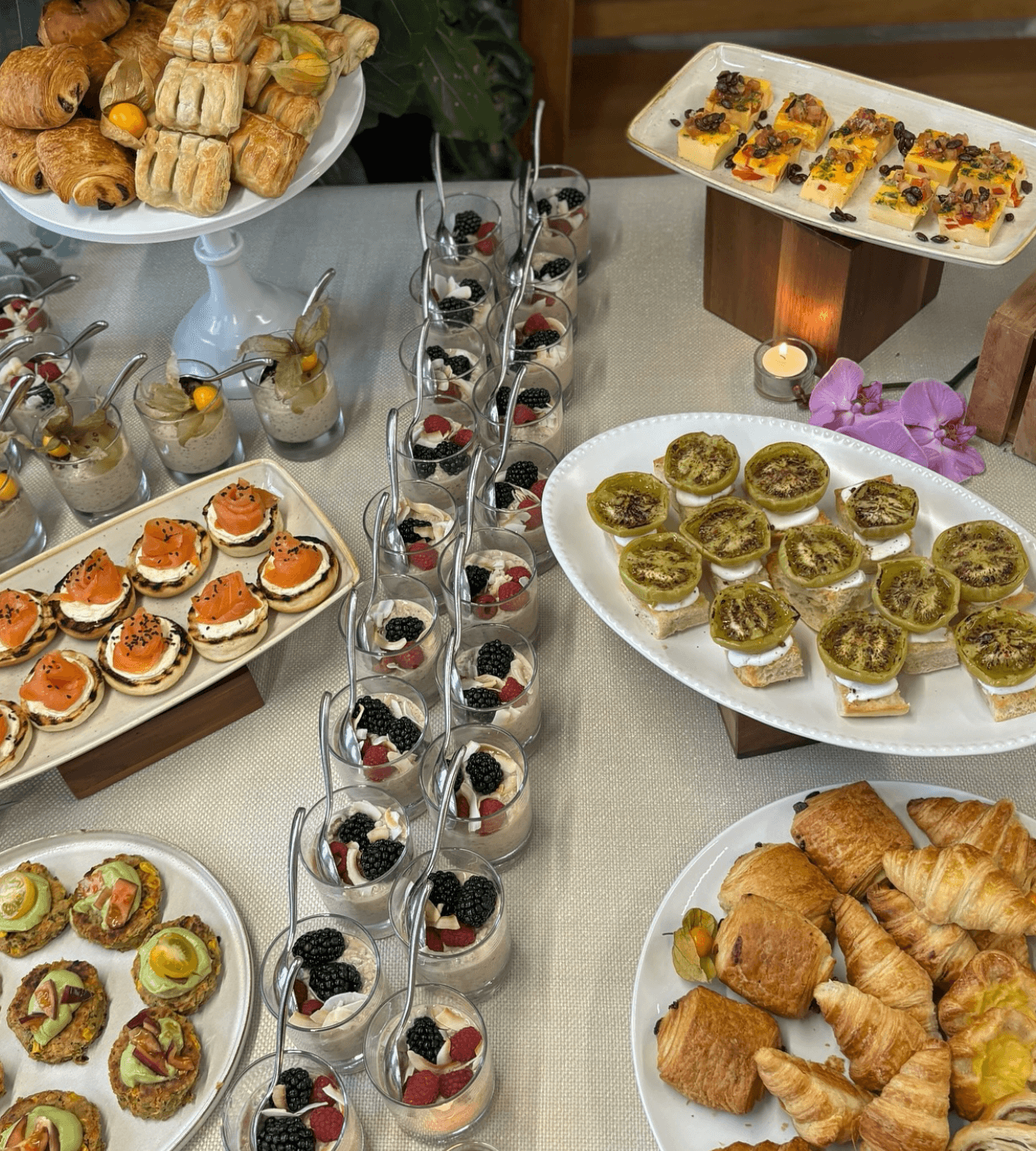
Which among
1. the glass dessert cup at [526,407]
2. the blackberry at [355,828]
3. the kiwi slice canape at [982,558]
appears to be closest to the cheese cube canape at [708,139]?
the glass dessert cup at [526,407]

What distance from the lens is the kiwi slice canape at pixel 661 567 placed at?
151 cm

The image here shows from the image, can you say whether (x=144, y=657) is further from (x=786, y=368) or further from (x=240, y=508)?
(x=786, y=368)

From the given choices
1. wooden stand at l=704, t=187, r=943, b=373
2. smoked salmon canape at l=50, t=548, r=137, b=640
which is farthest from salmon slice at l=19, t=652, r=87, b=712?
wooden stand at l=704, t=187, r=943, b=373

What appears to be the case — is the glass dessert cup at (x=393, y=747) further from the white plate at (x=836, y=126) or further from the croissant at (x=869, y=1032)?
the white plate at (x=836, y=126)

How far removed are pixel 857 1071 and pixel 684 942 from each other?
0.77 ft

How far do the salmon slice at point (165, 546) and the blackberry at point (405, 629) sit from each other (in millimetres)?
399

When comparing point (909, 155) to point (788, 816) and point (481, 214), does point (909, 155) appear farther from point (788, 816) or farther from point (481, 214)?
point (788, 816)

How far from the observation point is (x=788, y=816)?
4.83 feet

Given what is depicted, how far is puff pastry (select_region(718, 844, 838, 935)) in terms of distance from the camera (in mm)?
1354

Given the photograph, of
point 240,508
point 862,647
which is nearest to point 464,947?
point 862,647

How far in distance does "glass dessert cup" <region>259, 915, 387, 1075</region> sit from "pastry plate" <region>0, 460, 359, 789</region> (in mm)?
469

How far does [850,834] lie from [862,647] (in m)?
0.24

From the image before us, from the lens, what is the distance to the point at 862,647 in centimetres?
145

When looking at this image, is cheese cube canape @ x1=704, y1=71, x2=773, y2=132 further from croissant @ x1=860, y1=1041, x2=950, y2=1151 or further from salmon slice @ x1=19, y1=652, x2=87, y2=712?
croissant @ x1=860, y1=1041, x2=950, y2=1151
